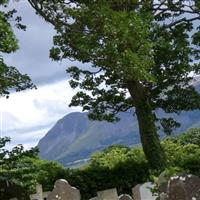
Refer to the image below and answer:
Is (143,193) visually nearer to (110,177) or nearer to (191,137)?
(110,177)

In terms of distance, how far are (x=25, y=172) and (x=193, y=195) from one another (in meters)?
9.92

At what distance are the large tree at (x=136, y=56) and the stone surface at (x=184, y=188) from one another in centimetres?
1184

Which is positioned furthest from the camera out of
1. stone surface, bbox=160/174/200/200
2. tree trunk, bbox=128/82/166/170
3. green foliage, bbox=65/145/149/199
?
green foliage, bbox=65/145/149/199

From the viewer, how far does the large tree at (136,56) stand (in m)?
21.7

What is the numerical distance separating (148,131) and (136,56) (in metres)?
7.26

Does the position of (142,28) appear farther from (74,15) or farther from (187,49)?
(187,49)

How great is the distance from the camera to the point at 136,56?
70.3 feet

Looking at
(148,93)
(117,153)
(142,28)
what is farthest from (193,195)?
(117,153)

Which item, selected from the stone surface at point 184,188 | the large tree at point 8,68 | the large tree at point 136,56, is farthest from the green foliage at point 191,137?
the stone surface at point 184,188

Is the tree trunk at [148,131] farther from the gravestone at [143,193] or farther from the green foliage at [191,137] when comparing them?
the green foliage at [191,137]

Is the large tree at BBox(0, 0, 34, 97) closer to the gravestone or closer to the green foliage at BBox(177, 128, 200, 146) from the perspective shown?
the gravestone

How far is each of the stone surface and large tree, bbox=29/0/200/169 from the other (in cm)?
1184

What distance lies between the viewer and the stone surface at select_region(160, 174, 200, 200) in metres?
9.53

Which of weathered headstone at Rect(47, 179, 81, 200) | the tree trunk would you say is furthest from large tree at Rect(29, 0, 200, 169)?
weathered headstone at Rect(47, 179, 81, 200)
